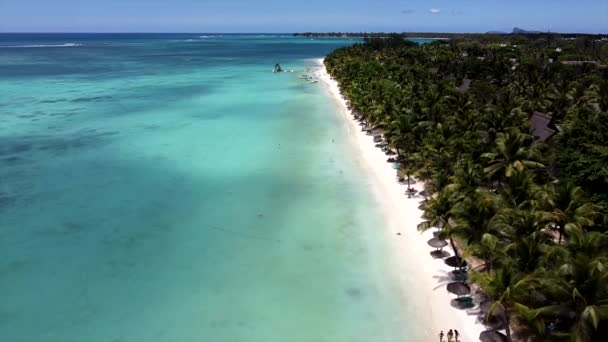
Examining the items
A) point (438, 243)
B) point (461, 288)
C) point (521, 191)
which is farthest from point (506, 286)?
point (438, 243)

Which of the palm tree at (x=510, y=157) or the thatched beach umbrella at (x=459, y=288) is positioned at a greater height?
the palm tree at (x=510, y=157)

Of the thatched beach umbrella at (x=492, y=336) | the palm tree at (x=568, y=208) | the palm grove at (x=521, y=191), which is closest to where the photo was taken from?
the palm grove at (x=521, y=191)

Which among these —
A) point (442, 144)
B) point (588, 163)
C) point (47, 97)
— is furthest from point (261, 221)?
point (47, 97)

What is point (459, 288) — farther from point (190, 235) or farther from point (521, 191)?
point (190, 235)

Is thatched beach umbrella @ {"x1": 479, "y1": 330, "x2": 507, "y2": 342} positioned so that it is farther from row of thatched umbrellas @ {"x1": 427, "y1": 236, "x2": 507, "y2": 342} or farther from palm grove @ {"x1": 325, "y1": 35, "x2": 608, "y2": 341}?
palm grove @ {"x1": 325, "y1": 35, "x2": 608, "y2": 341}

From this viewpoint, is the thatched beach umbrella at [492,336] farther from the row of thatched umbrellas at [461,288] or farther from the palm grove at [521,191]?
the palm grove at [521,191]

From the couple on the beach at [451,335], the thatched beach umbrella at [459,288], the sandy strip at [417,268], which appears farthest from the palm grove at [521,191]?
the couple on the beach at [451,335]

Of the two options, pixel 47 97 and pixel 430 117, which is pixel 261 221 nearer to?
pixel 430 117

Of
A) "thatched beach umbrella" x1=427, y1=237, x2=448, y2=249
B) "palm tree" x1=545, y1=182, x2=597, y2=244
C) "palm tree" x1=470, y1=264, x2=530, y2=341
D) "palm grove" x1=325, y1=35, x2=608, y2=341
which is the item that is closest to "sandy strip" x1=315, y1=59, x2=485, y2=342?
"thatched beach umbrella" x1=427, y1=237, x2=448, y2=249

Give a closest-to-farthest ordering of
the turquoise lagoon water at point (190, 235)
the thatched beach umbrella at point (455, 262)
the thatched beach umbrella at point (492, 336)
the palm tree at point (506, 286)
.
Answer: the palm tree at point (506, 286) → the thatched beach umbrella at point (492, 336) → the turquoise lagoon water at point (190, 235) → the thatched beach umbrella at point (455, 262)
